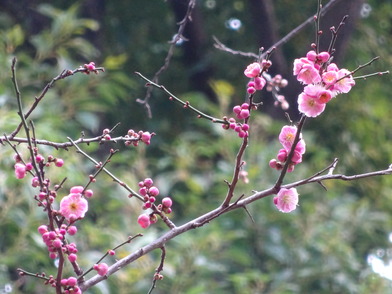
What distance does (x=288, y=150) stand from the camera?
125 centimetres

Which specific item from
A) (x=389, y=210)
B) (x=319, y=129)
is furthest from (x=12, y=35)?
(x=389, y=210)

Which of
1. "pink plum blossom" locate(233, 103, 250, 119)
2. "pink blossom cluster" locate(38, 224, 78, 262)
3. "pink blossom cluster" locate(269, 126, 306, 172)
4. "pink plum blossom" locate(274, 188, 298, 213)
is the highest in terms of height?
"pink plum blossom" locate(233, 103, 250, 119)

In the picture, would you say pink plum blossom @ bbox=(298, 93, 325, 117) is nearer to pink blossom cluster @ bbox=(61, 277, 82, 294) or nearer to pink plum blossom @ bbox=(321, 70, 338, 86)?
pink plum blossom @ bbox=(321, 70, 338, 86)

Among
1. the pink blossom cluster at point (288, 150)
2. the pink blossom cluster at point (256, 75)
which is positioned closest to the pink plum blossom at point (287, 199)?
the pink blossom cluster at point (288, 150)

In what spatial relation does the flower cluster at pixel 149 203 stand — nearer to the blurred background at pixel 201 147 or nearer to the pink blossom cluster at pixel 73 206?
the pink blossom cluster at pixel 73 206

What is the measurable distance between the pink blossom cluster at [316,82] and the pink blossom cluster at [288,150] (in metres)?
0.08

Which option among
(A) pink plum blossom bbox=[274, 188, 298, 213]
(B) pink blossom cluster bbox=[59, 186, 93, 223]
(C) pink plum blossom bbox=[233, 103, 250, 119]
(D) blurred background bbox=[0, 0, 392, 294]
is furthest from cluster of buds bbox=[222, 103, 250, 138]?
(D) blurred background bbox=[0, 0, 392, 294]


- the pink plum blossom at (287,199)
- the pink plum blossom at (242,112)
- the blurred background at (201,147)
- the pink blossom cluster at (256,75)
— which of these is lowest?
the pink plum blossom at (287,199)

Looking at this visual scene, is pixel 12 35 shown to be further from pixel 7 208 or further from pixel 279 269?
pixel 279 269

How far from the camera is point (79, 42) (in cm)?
354

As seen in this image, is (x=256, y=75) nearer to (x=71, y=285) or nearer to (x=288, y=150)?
(x=288, y=150)

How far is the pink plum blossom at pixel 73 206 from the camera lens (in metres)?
1.18

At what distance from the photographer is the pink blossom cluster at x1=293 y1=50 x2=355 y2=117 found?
1.15 m

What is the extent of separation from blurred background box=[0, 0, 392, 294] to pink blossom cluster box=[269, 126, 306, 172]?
1608mm
